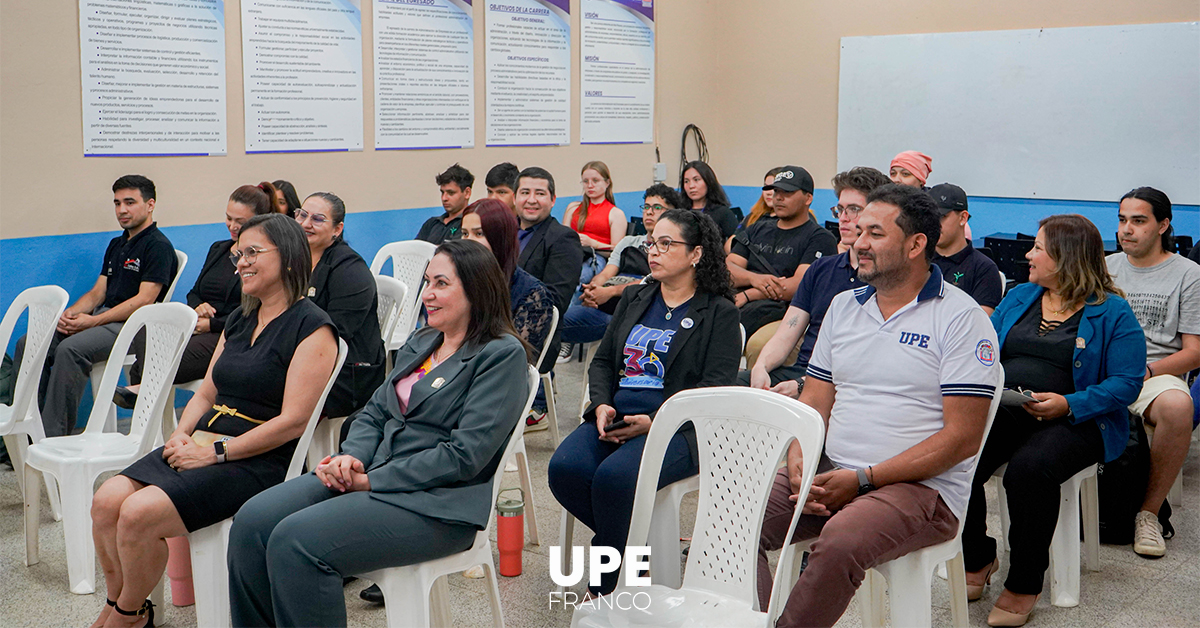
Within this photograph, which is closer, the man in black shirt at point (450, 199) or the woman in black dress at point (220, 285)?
the woman in black dress at point (220, 285)

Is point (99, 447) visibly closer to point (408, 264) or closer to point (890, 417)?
point (408, 264)

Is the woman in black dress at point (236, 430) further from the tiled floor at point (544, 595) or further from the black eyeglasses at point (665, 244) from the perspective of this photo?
the black eyeglasses at point (665, 244)

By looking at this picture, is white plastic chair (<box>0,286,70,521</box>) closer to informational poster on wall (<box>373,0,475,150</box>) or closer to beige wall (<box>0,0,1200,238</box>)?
beige wall (<box>0,0,1200,238</box>)

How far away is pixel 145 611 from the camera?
9.02 ft

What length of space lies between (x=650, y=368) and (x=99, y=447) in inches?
71.4

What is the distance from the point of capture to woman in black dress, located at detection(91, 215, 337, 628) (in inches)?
101

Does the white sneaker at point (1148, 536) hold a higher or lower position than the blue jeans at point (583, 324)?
lower

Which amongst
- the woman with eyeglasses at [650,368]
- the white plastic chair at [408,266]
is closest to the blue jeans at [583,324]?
the white plastic chair at [408,266]

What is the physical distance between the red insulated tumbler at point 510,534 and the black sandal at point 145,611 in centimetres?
102

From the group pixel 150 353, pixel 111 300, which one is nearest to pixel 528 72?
pixel 111 300

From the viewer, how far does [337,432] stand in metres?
3.38

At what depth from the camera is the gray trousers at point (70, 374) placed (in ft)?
13.8

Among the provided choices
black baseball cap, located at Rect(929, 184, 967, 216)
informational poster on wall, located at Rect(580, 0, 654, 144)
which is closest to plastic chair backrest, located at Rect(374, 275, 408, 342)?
black baseball cap, located at Rect(929, 184, 967, 216)

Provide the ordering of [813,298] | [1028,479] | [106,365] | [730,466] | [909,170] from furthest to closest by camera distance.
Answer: [909,170]
[106,365]
[813,298]
[1028,479]
[730,466]
